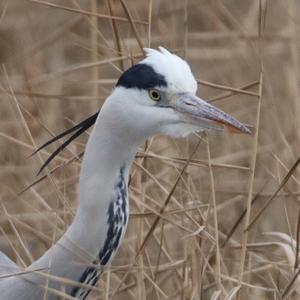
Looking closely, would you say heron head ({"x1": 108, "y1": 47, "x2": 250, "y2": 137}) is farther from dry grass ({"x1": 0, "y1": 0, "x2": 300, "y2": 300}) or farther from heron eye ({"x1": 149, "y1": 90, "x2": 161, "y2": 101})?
dry grass ({"x1": 0, "y1": 0, "x2": 300, "y2": 300})

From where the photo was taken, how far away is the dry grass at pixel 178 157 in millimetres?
2494

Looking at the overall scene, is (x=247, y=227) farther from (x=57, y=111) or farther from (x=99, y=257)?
(x=57, y=111)

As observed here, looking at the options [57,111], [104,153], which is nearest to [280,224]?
[57,111]

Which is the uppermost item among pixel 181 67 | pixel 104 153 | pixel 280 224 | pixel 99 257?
pixel 181 67

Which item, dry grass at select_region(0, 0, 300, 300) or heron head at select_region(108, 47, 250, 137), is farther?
dry grass at select_region(0, 0, 300, 300)

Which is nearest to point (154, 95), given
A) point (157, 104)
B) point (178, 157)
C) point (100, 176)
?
point (157, 104)

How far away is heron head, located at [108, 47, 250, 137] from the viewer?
217 centimetres

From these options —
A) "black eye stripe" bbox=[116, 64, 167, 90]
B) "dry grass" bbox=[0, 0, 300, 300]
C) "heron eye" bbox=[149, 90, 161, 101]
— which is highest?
"black eye stripe" bbox=[116, 64, 167, 90]

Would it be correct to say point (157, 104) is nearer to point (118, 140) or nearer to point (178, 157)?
point (118, 140)

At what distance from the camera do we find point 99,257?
2.27 m

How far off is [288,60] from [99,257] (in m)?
1.87

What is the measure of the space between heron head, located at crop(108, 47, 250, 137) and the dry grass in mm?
182

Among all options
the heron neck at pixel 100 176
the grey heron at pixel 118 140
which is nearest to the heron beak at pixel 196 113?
the grey heron at pixel 118 140

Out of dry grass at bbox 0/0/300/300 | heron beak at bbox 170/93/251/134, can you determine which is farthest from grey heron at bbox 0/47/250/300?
dry grass at bbox 0/0/300/300
